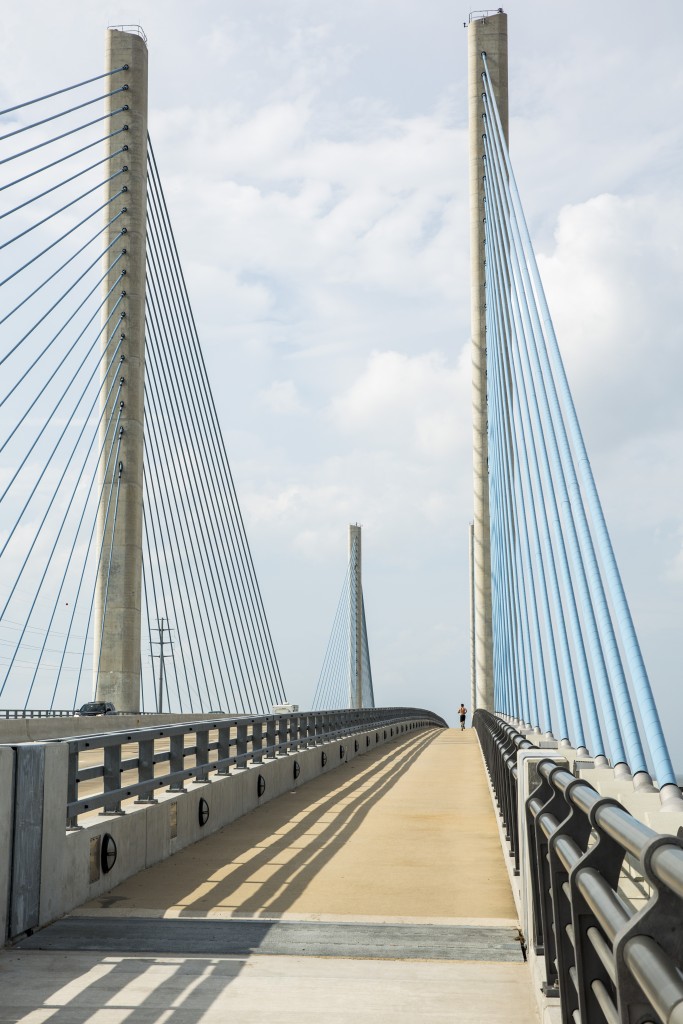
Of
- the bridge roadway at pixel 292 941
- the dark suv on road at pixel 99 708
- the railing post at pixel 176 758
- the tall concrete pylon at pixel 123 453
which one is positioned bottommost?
the bridge roadway at pixel 292 941

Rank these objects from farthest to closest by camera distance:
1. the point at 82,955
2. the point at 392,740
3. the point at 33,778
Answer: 1. the point at 392,740
2. the point at 33,778
3. the point at 82,955

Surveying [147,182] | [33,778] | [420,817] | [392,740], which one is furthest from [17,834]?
[392,740]

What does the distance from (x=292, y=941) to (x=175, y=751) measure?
166 inches

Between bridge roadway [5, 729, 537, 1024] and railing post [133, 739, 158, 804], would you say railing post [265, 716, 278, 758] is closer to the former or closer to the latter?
bridge roadway [5, 729, 537, 1024]

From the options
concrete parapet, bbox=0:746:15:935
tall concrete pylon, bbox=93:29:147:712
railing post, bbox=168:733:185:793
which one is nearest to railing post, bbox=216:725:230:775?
railing post, bbox=168:733:185:793

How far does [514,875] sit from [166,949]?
9.38ft

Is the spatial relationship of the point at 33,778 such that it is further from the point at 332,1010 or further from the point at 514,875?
the point at 514,875

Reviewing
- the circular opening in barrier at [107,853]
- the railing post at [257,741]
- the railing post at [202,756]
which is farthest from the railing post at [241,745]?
the circular opening in barrier at [107,853]

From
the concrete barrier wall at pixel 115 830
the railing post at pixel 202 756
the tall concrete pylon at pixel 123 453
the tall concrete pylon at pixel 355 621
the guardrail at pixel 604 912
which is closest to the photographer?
the guardrail at pixel 604 912

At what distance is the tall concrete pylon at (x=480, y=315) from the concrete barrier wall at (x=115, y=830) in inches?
861

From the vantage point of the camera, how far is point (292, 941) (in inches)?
284

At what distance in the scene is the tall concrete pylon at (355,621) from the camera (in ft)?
243

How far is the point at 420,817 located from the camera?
14258 mm

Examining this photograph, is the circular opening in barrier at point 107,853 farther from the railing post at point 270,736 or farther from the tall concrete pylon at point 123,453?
the tall concrete pylon at point 123,453
